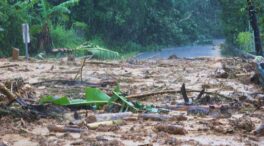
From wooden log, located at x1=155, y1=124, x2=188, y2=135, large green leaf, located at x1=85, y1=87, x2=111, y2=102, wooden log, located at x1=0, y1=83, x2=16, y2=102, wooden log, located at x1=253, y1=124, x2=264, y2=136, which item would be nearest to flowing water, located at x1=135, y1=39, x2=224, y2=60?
large green leaf, located at x1=85, y1=87, x2=111, y2=102

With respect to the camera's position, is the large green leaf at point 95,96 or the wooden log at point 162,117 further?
the large green leaf at point 95,96

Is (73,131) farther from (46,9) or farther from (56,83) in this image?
(46,9)

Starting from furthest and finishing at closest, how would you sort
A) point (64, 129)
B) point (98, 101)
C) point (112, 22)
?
1. point (112, 22)
2. point (98, 101)
3. point (64, 129)

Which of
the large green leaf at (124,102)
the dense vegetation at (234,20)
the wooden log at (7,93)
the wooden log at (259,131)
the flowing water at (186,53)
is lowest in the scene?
the flowing water at (186,53)

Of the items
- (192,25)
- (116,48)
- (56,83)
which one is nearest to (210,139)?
(56,83)

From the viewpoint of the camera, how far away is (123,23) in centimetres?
3941

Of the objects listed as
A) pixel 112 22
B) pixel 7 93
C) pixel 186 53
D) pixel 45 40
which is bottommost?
pixel 186 53

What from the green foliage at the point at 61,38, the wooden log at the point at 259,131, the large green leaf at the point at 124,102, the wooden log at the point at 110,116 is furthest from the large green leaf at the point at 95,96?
the green foliage at the point at 61,38

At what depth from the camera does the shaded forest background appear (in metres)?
23.6

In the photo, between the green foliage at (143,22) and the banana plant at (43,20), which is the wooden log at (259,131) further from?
the green foliage at (143,22)

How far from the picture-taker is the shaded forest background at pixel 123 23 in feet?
77.5

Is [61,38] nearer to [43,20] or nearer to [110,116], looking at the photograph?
[43,20]

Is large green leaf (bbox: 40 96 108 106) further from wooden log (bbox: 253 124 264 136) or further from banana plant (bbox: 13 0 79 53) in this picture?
banana plant (bbox: 13 0 79 53)

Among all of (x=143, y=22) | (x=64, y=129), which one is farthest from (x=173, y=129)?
(x=143, y=22)
